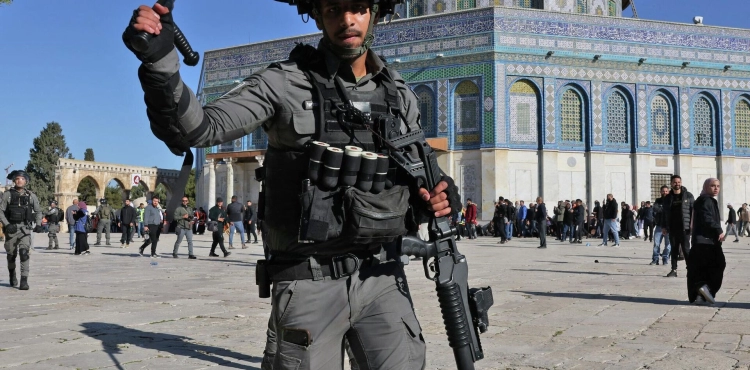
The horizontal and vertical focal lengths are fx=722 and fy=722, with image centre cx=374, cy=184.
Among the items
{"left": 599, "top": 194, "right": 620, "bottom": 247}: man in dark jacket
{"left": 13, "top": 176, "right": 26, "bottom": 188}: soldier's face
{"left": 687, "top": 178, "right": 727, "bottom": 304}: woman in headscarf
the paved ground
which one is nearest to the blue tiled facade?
{"left": 599, "top": 194, "right": 620, "bottom": 247}: man in dark jacket

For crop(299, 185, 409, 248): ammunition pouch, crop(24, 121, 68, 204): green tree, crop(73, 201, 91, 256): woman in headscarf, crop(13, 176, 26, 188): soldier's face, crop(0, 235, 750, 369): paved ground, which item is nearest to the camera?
crop(299, 185, 409, 248): ammunition pouch

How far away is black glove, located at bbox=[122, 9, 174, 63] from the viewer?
1.67 metres

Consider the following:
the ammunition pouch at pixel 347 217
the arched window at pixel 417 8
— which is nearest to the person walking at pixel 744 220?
the arched window at pixel 417 8

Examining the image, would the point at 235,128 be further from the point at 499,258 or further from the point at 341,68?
the point at 499,258

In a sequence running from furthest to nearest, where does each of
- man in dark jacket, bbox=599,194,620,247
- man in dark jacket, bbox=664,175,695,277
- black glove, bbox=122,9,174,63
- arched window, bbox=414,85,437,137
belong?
arched window, bbox=414,85,437,137, man in dark jacket, bbox=599,194,620,247, man in dark jacket, bbox=664,175,695,277, black glove, bbox=122,9,174,63

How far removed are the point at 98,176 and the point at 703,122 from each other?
124 feet

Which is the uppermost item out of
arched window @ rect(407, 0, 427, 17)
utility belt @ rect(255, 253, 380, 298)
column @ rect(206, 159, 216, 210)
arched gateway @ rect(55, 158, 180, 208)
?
arched window @ rect(407, 0, 427, 17)

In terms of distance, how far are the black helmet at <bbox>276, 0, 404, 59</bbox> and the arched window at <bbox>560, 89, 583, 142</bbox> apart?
26044 millimetres

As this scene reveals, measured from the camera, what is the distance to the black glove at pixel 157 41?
167 centimetres

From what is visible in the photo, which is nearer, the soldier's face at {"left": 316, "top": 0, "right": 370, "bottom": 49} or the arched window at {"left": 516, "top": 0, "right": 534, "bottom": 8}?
the soldier's face at {"left": 316, "top": 0, "right": 370, "bottom": 49}

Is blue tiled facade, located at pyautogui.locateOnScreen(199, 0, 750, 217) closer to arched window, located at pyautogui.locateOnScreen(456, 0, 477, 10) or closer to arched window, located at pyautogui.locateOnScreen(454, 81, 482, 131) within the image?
arched window, located at pyautogui.locateOnScreen(454, 81, 482, 131)

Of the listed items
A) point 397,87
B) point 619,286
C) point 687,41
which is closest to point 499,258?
point 619,286

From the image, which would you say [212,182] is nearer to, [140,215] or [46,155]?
[140,215]

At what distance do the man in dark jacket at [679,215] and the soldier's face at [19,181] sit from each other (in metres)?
8.40
